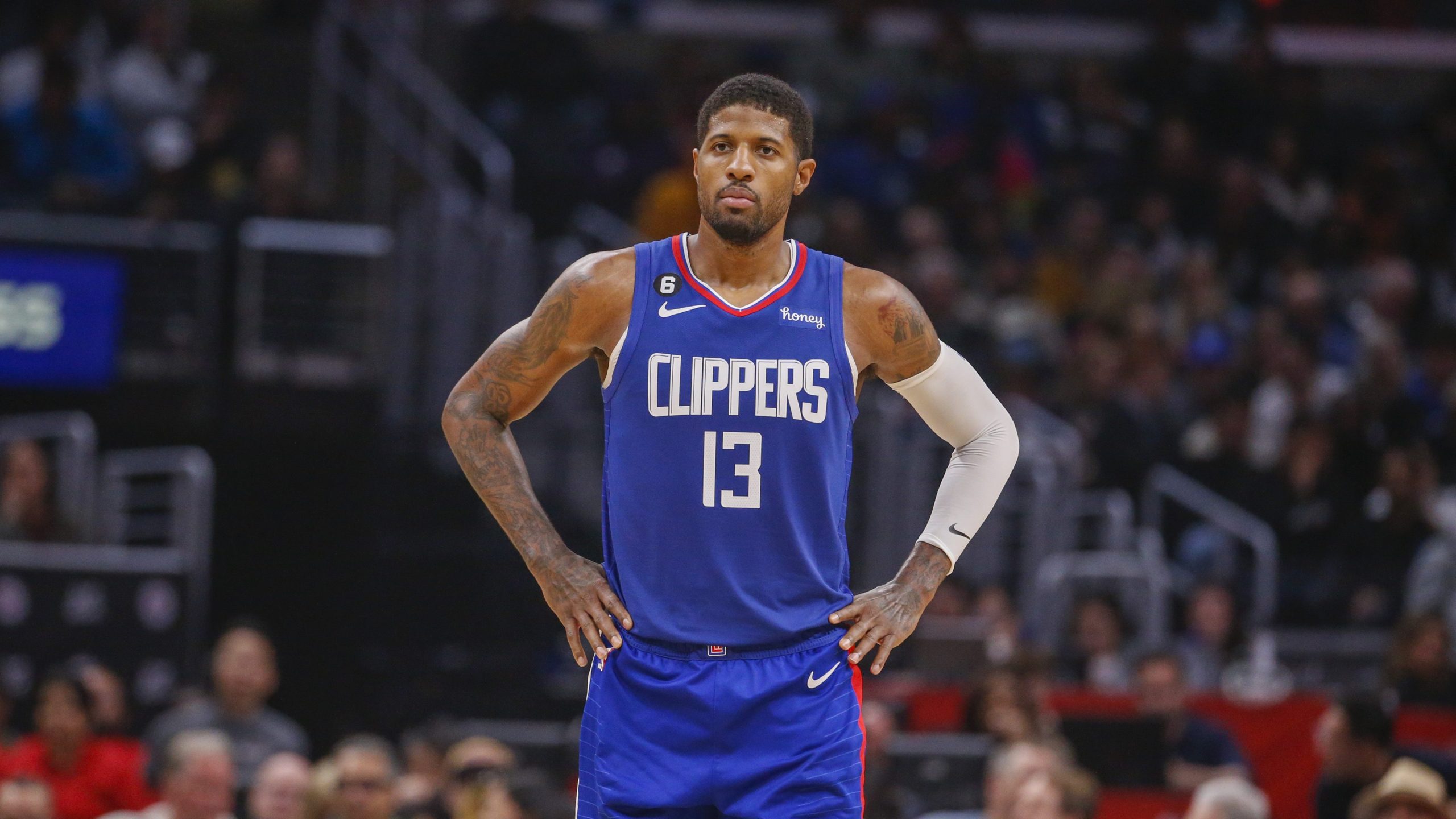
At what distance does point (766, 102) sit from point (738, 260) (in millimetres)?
378

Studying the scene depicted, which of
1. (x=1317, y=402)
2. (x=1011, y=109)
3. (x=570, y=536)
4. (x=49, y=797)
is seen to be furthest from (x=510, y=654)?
(x=1011, y=109)


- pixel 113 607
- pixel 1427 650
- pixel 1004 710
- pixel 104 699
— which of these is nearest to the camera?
pixel 1004 710

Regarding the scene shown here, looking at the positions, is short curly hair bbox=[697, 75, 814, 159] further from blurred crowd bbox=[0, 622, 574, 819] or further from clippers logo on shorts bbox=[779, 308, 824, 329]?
blurred crowd bbox=[0, 622, 574, 819]

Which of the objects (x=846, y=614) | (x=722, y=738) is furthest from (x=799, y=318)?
(x=722, y=738)

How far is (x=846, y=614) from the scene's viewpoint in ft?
15.3

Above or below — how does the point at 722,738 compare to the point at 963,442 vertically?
below

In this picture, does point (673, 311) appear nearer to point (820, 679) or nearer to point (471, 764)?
point (820, 679)

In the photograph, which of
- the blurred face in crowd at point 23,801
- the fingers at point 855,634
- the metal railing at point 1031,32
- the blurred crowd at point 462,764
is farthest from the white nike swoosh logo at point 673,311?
the metal railing at point 1031,32

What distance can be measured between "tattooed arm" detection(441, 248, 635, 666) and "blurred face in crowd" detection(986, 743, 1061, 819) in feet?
12.1

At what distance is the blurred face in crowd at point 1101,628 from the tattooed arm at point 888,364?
23.8ft

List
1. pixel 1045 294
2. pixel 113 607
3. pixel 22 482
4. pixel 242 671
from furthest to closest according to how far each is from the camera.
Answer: pixel 1045 294, pixel 22 482, pixel 113 607, pixel 242 671

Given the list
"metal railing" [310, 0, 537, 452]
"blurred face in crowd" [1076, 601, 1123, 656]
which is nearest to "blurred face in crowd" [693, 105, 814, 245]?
"blurred face in crowd" [1076, 601, 1123, 656]

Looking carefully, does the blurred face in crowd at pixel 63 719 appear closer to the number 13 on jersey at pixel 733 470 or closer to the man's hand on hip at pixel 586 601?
the man's hand on hip at pixel 586 601

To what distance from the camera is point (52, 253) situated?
482 inches
